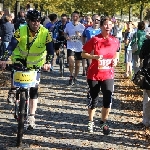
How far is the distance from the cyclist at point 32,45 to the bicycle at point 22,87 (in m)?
0.23

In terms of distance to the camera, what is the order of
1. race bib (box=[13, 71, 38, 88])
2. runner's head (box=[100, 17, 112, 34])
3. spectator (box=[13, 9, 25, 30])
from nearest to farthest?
race bib (box=[13, 71, 38, 88]) → runner's head (box=[100, 17, 112, 34]) → spectator (box=[13, 9, 25, 30])

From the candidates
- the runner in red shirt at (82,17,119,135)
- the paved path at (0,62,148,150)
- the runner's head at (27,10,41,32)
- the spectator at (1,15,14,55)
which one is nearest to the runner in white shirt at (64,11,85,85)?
the paved path at (0,62,148,150)

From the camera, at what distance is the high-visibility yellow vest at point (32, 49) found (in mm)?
7285

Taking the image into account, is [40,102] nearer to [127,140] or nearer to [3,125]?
[3,125]

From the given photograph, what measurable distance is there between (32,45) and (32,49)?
0.08m

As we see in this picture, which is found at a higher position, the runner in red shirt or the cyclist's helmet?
the cyclist's helmet

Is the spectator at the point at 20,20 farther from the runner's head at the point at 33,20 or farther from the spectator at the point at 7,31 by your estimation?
the runner's head at the point at 33,20

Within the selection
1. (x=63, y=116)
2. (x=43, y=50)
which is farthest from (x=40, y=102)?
(x=43, y=50)

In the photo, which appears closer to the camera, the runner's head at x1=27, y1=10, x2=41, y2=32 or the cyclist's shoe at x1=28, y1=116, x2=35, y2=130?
the runner's head at x1=27, y1=10, x2=41, y2=32

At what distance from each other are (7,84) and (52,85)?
4.11ft

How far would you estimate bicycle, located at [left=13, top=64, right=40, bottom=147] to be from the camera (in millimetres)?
6852

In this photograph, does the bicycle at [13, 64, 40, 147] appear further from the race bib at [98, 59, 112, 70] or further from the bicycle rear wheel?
the race bib at [98, 59, 112, 70]

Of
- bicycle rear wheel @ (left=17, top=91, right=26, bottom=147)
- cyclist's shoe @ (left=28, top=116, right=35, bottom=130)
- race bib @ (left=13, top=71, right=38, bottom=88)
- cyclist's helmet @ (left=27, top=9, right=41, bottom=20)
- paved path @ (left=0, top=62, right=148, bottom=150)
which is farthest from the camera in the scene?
cyclist's shoe @ (left=28, top=116, right=35, bottom=130)

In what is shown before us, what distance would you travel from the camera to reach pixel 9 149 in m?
6.75
